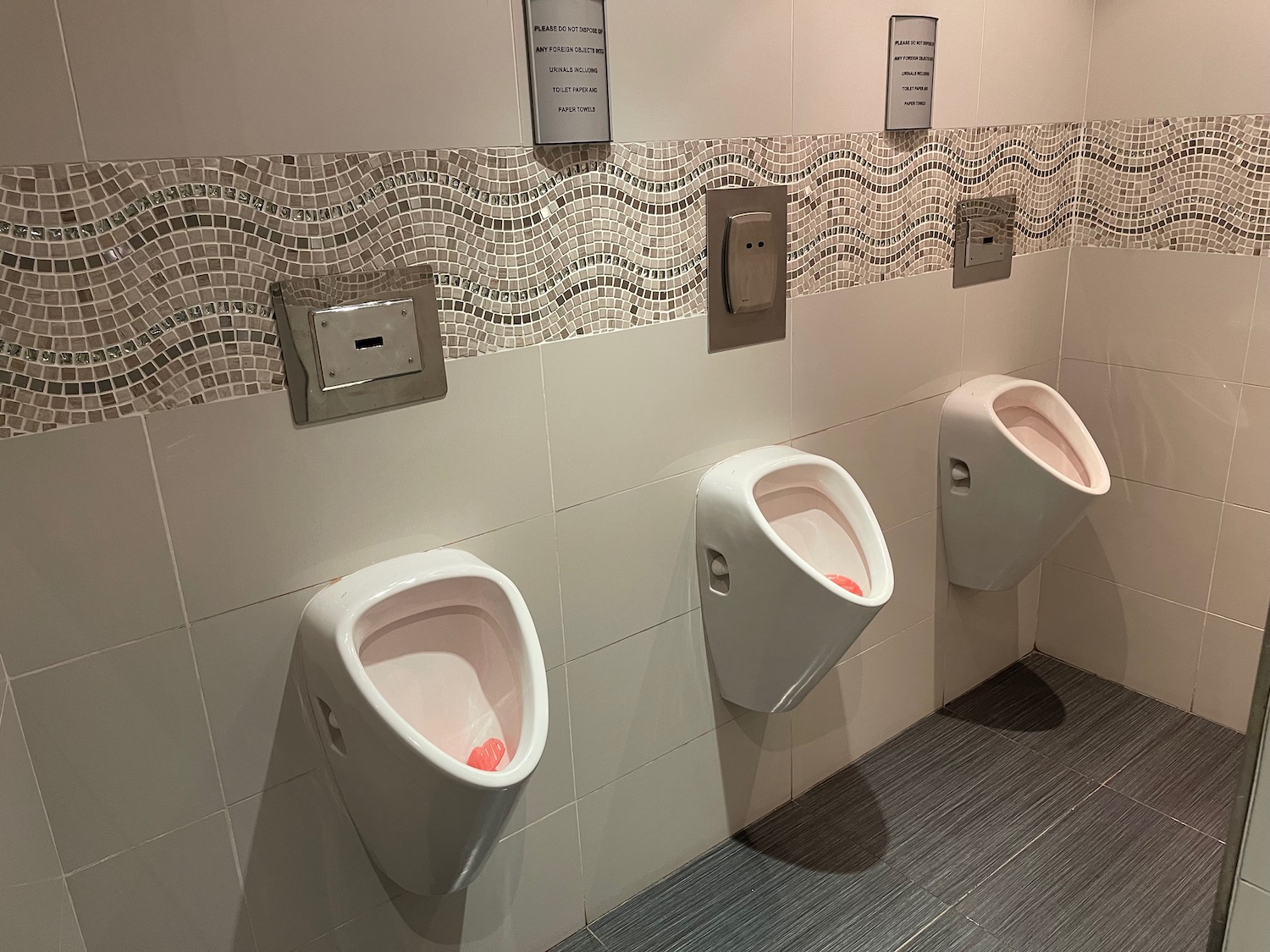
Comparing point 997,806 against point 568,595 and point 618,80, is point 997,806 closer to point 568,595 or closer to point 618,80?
point 568,595

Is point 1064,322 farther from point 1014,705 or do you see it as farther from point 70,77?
point 70,77

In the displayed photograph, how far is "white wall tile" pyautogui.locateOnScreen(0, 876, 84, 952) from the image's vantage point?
0.98m

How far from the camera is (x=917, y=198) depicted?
81.2 inches

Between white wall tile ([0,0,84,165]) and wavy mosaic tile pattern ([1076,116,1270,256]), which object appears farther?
wavy mosaic tile pattern ([1076,116,1270,256])

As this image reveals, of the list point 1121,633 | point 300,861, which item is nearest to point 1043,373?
point 1121,633

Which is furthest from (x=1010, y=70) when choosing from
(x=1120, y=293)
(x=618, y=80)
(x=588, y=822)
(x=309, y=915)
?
(x=309, y=915)

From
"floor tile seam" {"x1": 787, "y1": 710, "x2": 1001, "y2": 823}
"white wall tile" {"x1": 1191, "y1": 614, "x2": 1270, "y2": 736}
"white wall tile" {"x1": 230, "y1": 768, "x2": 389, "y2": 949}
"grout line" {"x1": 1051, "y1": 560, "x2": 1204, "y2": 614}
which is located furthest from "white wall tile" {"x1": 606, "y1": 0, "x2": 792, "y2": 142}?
"white wall tile" {"x1": 1191, "y1": 614, "x2": 1270, "y2": 736}

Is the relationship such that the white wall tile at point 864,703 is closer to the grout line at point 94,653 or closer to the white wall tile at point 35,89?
the grout line at point 94,653

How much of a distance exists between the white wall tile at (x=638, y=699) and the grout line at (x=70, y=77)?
112 centimetres

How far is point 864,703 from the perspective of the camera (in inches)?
91.4

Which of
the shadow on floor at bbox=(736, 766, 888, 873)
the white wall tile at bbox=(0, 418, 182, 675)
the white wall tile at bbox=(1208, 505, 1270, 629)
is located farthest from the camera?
the white wall tile at bbox=(1208, 505, 1270, 629)

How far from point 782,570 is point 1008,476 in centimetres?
80

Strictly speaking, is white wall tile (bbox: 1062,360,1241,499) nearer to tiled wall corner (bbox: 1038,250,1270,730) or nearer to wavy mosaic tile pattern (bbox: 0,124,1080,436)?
tiled wall corner (bbox: 1038,250,1270,730)

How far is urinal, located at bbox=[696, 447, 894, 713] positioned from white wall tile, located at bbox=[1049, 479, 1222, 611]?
85 centimetres
